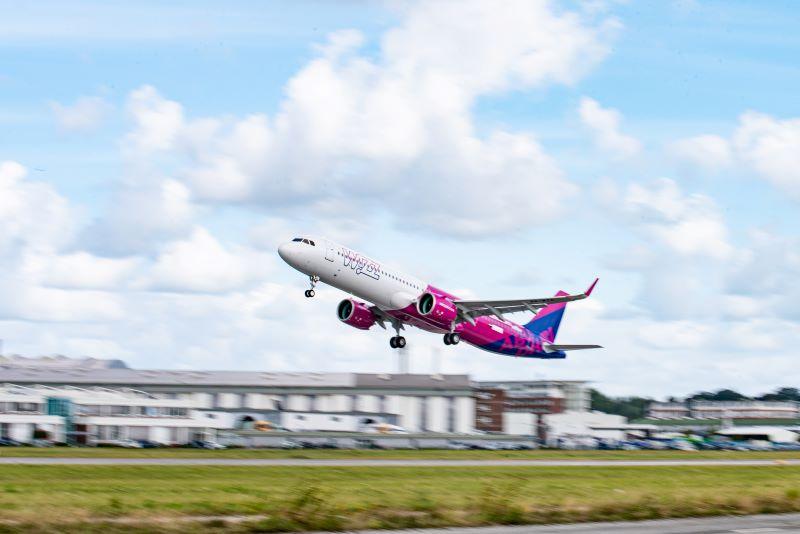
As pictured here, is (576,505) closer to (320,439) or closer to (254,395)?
(320,439)

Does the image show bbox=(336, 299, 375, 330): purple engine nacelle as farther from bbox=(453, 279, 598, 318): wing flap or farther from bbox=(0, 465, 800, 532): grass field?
bbox=(0, 465, 800, 532): grass field

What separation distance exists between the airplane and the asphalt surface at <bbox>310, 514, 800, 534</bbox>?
32.7 m

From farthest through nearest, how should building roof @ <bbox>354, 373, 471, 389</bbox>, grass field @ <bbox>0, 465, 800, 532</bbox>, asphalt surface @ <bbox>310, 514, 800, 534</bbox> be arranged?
1. building roof @ <bbox>354, 373, 471, 389</bbox>
2. grass field @ <bbox>0, 465, 800, 532</bbox>
3. asphalt surface @ <bbox>310, 514, 800, 534</bbox>

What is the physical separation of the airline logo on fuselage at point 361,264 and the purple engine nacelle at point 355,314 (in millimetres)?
7214

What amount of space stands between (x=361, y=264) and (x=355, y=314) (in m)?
9.47

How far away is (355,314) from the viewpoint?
78062 mm

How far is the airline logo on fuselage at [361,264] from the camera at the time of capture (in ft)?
223

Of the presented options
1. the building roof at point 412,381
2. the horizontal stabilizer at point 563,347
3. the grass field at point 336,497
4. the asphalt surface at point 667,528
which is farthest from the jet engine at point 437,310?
the building roof at point 412,381

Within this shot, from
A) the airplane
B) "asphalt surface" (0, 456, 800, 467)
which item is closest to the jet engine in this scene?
the airplane

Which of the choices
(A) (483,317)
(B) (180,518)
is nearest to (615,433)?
(A) (483,317)

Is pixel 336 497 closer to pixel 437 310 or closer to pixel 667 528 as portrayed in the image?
pixel 667 528

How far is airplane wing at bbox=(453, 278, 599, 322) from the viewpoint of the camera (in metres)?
72.9

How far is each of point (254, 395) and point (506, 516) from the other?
143 m

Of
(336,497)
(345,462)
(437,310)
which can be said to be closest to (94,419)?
(345,462)
